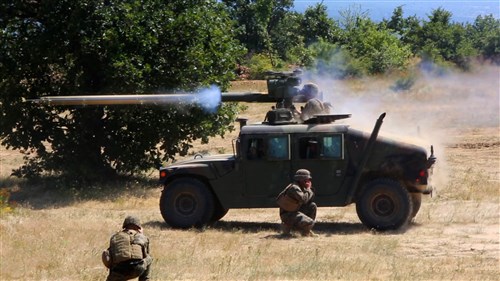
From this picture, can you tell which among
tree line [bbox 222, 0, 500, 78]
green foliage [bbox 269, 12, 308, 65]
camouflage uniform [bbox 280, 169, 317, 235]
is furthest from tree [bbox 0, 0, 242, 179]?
green foliage [bbox 269, 12, 308, 65]

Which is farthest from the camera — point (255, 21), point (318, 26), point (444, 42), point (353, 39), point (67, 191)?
point (318, 26)

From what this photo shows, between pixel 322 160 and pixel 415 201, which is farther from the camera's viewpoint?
pixel 415 201

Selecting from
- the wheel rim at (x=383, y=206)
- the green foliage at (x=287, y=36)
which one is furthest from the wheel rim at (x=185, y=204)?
the green foliage at (x=287, y=36)

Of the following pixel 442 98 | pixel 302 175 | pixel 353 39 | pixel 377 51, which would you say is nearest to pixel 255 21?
pixel 353 39

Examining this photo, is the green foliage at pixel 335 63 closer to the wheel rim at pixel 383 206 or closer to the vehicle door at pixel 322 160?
the vehicle door at pixel 322 160

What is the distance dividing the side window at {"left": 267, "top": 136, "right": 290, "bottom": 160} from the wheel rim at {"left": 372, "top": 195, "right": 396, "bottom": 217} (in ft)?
5.69

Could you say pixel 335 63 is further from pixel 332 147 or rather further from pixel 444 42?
→ pixel 332 147

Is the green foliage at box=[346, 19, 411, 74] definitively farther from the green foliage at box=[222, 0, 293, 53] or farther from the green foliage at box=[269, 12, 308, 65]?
the green foliage at box=[269, 12, 308, 65]

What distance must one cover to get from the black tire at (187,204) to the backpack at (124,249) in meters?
6.52

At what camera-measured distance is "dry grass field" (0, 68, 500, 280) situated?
526 inches

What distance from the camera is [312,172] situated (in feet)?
55.8

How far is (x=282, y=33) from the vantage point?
201 feet

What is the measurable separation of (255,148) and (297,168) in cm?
83

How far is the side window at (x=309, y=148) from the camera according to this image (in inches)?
668
